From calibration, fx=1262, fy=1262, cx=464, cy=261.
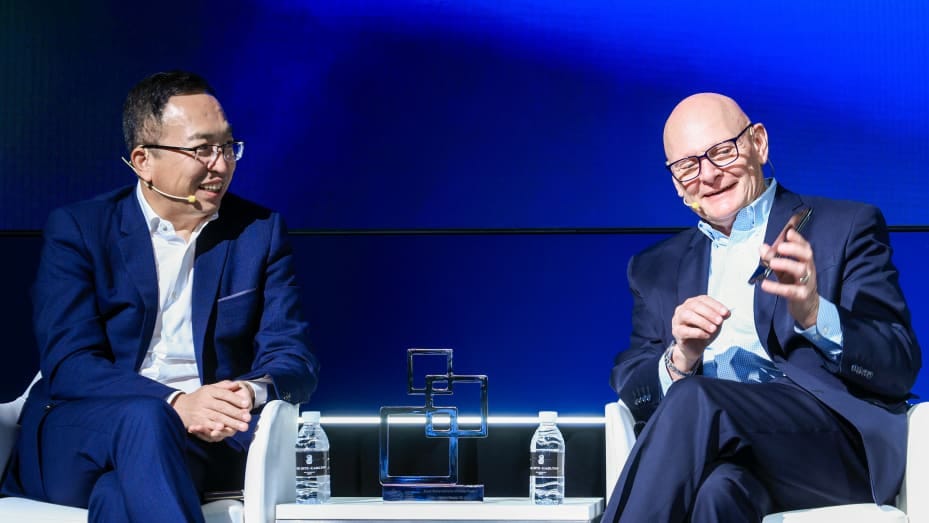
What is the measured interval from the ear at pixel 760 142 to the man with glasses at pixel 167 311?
1165 mm

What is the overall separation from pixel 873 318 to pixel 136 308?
1.68 metres

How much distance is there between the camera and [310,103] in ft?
11.9

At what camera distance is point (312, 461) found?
10.2ft

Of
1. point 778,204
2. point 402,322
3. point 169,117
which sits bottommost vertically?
point 402,322

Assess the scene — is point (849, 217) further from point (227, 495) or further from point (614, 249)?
point (227, 495)

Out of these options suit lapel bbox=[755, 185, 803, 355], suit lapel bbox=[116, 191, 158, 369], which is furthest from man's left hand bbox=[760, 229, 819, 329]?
suit lapel bbox=[116, 191, 158, 369]

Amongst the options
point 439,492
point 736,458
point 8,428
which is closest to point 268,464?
point 439,492

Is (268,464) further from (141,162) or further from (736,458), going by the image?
(736,458)

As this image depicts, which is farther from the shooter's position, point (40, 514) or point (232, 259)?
point (232, 259)

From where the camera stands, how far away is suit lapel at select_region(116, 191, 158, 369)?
119 inches

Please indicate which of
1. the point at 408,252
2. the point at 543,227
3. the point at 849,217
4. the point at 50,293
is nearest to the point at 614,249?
the point at 543,227

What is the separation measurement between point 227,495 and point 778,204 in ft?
4.66

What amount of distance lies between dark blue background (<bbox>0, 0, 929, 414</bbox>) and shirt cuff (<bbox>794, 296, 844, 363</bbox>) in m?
1.05

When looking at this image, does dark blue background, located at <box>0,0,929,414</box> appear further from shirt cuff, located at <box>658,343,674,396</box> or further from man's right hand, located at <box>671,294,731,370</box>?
man's right hand, located at <box>671,294,731,370</box>
